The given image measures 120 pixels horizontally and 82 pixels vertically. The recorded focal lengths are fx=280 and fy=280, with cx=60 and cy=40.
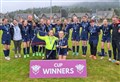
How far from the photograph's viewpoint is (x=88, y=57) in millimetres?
15430

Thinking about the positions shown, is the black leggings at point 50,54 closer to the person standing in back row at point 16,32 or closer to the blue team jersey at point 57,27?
the person standing in back row at point 16,32

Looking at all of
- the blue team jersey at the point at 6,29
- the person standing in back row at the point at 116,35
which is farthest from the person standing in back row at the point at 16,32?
the person standing in back row at the point at 116,35

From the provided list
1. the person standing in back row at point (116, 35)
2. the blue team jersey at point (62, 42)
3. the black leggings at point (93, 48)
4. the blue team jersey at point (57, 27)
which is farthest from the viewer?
the blue team jersey at point (57, 27)

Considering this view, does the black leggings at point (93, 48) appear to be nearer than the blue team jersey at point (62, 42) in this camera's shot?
No

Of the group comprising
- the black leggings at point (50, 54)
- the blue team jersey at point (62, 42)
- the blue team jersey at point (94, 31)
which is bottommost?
the black leggings at point (50, 54)

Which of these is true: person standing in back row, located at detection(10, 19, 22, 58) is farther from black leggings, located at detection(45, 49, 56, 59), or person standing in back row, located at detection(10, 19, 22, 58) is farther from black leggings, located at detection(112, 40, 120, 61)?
black leggings, located at detection(112, 40, 120, 61)

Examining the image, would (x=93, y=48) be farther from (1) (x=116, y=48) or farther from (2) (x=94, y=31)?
(1) (x=116, y=48)

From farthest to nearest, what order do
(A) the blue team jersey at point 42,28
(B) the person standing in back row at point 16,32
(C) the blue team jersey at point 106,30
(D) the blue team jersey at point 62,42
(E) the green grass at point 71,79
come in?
(A) the blue team jersey at point 42,28
(B) the person standing in back row at point 16,32
(C) the blue team jersey at point 106,30
(D) the blue team jersey at point 62,42
(E) the green grass at point 71,79

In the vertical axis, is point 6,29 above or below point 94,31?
above

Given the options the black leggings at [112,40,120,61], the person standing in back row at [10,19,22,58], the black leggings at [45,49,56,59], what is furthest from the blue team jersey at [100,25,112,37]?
the person standing in back row at [10,19,22,58]

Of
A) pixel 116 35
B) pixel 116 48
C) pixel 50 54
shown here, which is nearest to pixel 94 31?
pixel 116 35

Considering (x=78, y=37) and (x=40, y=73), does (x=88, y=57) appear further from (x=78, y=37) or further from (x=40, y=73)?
(x=40, y=73)

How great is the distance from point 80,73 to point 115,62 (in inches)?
107

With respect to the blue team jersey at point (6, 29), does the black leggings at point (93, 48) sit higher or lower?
lower
